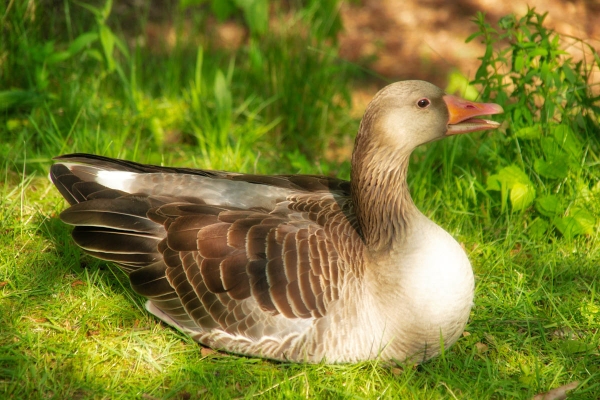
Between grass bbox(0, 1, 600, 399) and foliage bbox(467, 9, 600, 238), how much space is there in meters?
0.10

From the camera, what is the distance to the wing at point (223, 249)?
3418 millimetres

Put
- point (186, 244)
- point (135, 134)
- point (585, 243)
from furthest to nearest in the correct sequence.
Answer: point (135, 134) → point (585, 243) → point (186, 244)

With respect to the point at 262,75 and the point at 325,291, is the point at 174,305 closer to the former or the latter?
the point at 325,291

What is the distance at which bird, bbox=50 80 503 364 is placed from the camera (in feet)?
11.0

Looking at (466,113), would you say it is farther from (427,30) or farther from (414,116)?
(427,30)

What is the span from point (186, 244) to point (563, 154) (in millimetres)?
2622

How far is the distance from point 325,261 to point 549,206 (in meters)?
1.79

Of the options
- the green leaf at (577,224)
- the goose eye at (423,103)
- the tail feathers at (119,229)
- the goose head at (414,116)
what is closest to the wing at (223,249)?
the tail feathers at (119,229)

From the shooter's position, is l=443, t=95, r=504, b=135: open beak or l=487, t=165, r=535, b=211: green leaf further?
l=487, t=165, r=535, b=211: green leaf

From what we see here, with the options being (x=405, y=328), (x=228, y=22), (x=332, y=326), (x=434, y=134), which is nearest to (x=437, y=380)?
(x=405, y=328)

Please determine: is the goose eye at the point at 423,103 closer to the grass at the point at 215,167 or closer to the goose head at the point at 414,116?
the goose head at the point at 414,116

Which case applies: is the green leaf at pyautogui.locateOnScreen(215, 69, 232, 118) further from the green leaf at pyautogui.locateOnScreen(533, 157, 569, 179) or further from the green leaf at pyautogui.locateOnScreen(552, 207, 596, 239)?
the green leaf at pyautogui.locateOnScreen(552, 207, 596, 239)

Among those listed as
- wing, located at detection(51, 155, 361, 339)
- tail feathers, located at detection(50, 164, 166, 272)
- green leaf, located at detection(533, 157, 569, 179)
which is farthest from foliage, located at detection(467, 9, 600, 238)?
tail feathers, located at detection(50, 164, 166, 272)

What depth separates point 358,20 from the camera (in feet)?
28.2
